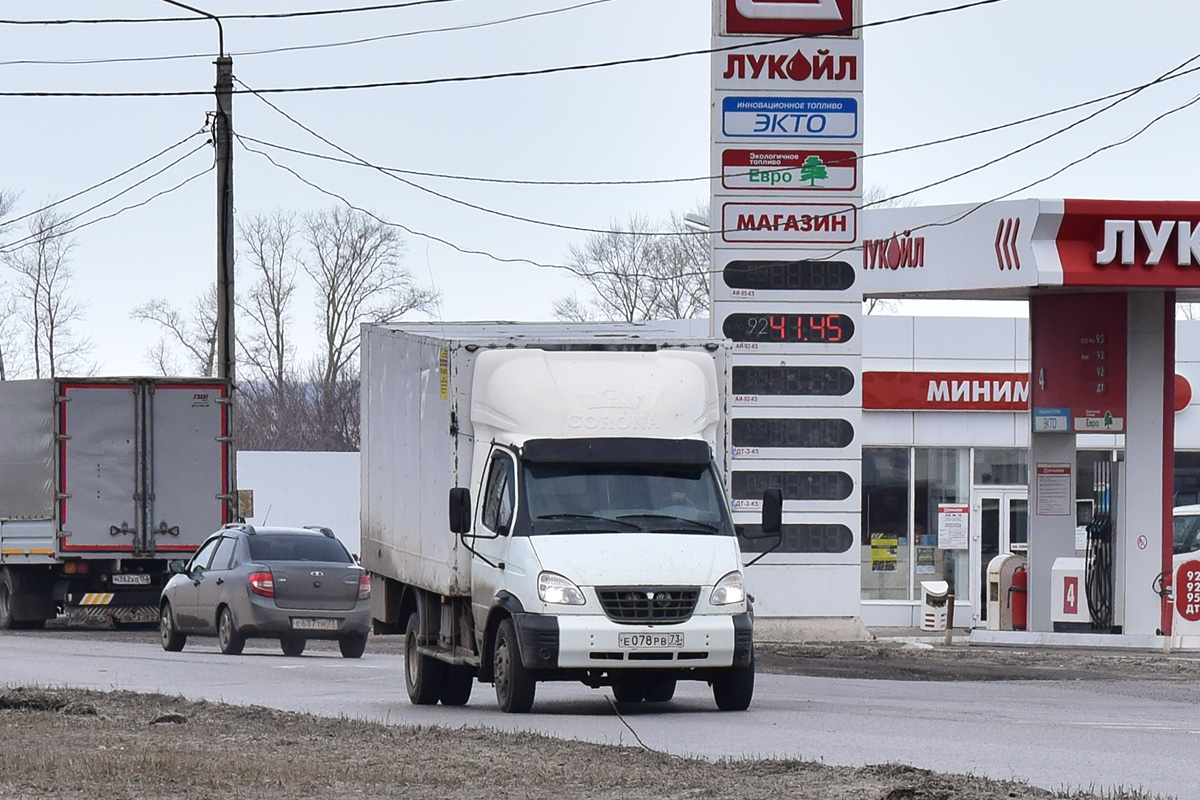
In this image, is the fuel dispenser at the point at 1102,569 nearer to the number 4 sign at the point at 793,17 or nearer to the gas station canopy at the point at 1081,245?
the gas station canopy at the point at 1081,245

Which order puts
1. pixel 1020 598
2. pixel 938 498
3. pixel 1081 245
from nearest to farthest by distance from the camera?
pixel 1081 245
pixel 1020 598
pixel 938 498

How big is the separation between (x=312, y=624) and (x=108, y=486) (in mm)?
6835

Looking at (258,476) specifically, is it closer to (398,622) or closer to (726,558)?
(398,622)

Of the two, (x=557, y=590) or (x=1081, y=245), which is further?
(x=1081, y=245)

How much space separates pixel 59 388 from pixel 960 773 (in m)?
20.7

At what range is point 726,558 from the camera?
14484 millimetres

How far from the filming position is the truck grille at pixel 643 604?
14023mm

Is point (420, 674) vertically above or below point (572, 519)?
below

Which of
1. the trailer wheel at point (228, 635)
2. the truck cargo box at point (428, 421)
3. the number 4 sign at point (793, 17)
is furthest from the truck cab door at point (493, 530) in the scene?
the number 4 sign at point (793, 17)

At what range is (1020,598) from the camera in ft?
90.5

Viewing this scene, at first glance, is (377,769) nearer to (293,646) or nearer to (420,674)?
(420,674)

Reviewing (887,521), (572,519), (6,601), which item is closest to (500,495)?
(572,519)

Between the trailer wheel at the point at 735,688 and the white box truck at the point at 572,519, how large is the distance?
2 cm

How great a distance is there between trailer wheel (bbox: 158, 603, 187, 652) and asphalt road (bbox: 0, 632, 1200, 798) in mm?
1464
